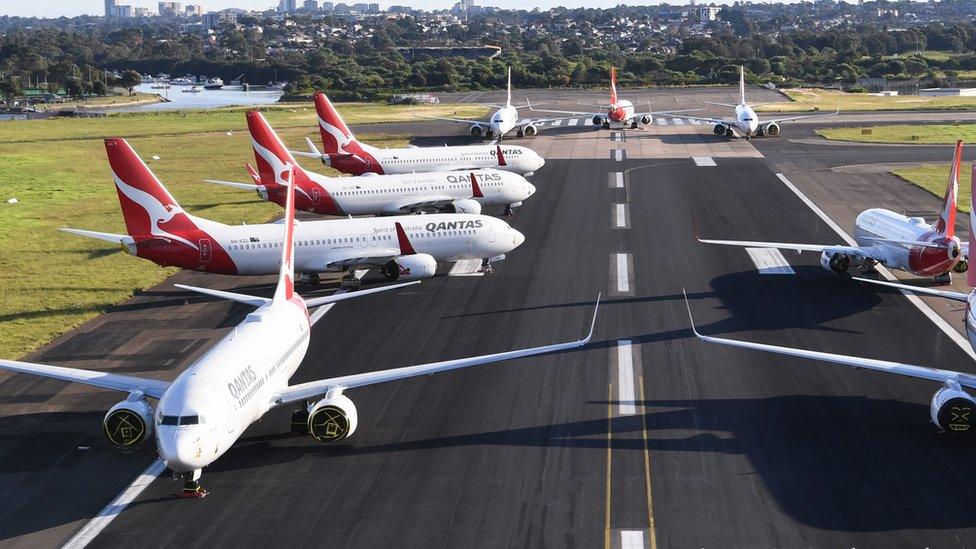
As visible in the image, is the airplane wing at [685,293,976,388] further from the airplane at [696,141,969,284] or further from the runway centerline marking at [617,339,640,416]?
the airplane at [696,141,969,284]

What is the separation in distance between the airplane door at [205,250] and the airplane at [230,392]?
1931 cm

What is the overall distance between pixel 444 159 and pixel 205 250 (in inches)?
1693

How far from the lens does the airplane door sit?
202 feet

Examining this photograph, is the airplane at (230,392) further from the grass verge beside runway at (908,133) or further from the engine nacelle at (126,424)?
the grass verge beside runway at (908,133)

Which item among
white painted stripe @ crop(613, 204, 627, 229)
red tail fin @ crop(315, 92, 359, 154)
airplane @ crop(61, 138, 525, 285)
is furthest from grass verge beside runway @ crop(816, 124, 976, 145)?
airplane @ crop(61, 138, 525, 285)

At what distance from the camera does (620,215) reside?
88000 millimetres

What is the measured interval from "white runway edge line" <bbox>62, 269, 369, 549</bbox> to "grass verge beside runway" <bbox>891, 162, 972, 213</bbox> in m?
73.8

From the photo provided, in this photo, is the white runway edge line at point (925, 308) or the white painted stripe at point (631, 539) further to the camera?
the white runway edge line at point (925, 308)

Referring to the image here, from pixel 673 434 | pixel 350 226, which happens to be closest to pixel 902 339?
pixel 673 434

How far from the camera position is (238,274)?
63.9 m

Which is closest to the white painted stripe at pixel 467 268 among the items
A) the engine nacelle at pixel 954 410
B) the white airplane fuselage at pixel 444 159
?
the white airplane fuselage at pixel 444 159

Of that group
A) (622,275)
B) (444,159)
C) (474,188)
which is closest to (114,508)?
(622,275)

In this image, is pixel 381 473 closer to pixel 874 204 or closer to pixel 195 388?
pixel 195 388

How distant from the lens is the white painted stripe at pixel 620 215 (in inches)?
3314
